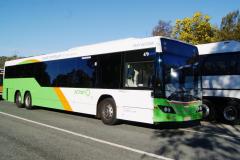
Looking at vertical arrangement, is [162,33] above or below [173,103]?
above

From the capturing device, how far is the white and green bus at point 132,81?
948cm

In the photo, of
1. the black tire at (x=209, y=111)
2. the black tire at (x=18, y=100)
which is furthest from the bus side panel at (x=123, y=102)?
the black tire at (x=18, y=100)

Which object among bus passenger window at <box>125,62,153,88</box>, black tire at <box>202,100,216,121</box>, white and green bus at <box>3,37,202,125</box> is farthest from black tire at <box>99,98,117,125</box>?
black tire at <box>202,100,216,121</box>

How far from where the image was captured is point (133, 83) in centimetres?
1027

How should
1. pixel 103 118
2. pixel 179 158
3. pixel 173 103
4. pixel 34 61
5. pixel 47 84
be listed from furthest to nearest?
pixel 34 61
pixel 47 84
pixel 103 118
pixel 173 103
pixel 179 158

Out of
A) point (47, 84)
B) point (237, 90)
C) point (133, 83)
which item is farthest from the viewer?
point (47, 84)

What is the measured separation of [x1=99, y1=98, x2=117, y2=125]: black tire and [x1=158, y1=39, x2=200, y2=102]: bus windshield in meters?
2.38

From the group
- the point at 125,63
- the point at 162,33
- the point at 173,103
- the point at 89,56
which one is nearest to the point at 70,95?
the point at 89,56

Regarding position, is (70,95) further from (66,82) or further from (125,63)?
(125,63)

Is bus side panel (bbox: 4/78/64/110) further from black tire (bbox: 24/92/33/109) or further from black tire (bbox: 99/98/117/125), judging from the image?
black tire (bbox: 99/98/117/125)

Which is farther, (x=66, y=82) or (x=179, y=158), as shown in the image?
(x=66, y=82)

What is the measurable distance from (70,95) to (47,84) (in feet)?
8.23

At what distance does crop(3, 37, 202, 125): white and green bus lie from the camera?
948 cm

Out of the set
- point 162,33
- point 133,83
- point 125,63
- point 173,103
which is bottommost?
point 173,103
